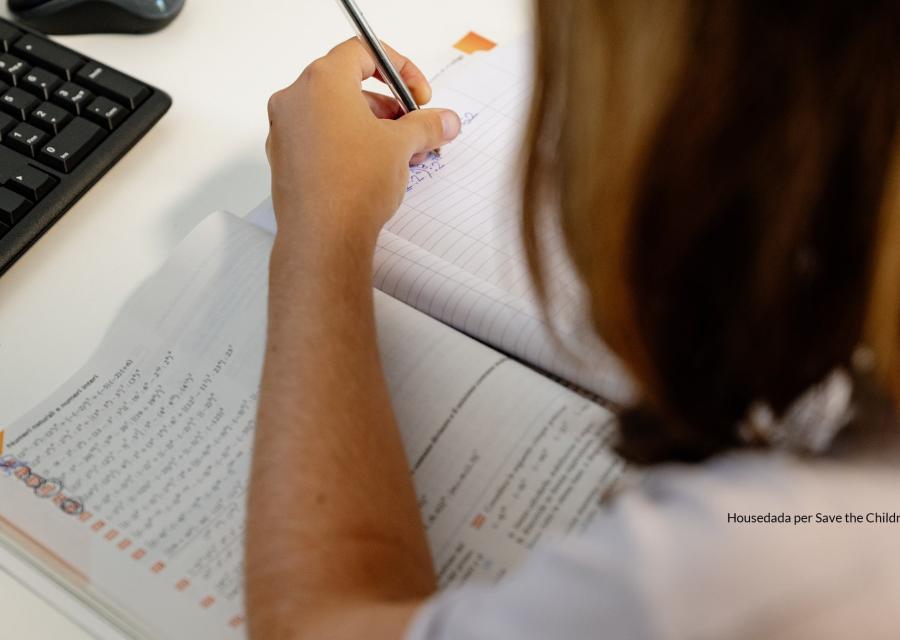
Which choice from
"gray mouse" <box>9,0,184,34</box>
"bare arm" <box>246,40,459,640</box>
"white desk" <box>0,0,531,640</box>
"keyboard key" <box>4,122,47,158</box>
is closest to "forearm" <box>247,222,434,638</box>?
"bare arm" <box>246,40,459,640</box>

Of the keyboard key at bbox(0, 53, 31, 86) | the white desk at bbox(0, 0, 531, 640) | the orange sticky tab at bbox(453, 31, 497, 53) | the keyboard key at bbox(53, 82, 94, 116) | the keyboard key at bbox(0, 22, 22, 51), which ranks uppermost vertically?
the keyboard key at bbox(0, 22, 22, 51)

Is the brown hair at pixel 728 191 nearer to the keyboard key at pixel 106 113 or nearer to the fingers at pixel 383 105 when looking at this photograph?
the fingers at pixel 383 105

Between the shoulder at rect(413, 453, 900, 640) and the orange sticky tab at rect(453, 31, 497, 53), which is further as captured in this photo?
the orange sticky tab at rect(453, 31, 497, 53)

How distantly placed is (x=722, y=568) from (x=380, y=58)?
1.36ft

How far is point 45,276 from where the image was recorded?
60cm

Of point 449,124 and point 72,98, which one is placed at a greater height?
point 72,98

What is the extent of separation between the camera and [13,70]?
0.65 m

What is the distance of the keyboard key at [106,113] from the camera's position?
0.64 metres

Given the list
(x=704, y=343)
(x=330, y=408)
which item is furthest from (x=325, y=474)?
(x=704, y=343)

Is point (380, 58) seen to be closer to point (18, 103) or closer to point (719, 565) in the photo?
point (18, 103)

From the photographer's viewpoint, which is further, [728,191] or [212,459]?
[212,459]

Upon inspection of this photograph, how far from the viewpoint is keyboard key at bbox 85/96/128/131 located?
643mm

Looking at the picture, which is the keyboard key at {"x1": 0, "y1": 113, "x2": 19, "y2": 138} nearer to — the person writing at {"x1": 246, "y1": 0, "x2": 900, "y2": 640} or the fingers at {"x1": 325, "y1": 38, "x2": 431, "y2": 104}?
the fingers at {"x1": 325, "y1": 38, "x2": 431, "y2": 104}

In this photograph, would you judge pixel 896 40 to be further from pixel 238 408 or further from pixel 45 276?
pixel 45 276
